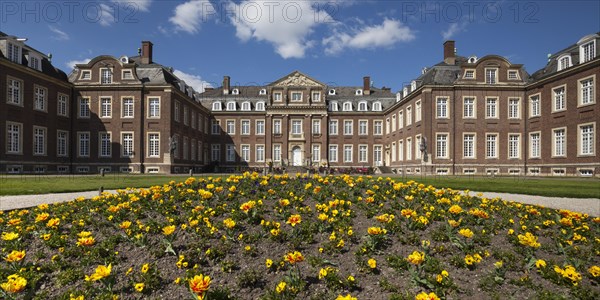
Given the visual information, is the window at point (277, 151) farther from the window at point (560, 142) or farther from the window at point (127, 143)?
the window at point (560, 142)

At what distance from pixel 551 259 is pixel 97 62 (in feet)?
113

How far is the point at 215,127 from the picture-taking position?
138 feet

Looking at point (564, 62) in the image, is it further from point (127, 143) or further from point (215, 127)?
point (127, 143)

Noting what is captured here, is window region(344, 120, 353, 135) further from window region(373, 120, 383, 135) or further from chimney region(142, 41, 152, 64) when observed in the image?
A: chimney region(142, 41, 152, 64)

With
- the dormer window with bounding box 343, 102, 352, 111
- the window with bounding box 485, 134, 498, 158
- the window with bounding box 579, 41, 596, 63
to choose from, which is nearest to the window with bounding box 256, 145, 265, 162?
the dormer window with bounding box 343, 102, 352, 111

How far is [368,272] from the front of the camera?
3.44 metres

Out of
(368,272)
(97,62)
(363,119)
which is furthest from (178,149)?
(368,272)

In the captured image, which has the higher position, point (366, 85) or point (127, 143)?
point (366, 85)

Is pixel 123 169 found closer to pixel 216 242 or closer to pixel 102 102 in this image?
pixel 102 102

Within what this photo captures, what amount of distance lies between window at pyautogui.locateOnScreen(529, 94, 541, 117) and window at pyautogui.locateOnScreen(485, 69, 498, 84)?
11.5 feet

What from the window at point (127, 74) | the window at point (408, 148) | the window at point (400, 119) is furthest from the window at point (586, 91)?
the window at point (127, 74)

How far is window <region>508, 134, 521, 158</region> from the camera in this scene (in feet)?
96.0

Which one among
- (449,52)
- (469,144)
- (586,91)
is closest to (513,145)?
(469,144)

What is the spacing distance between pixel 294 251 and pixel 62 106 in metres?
32.7
